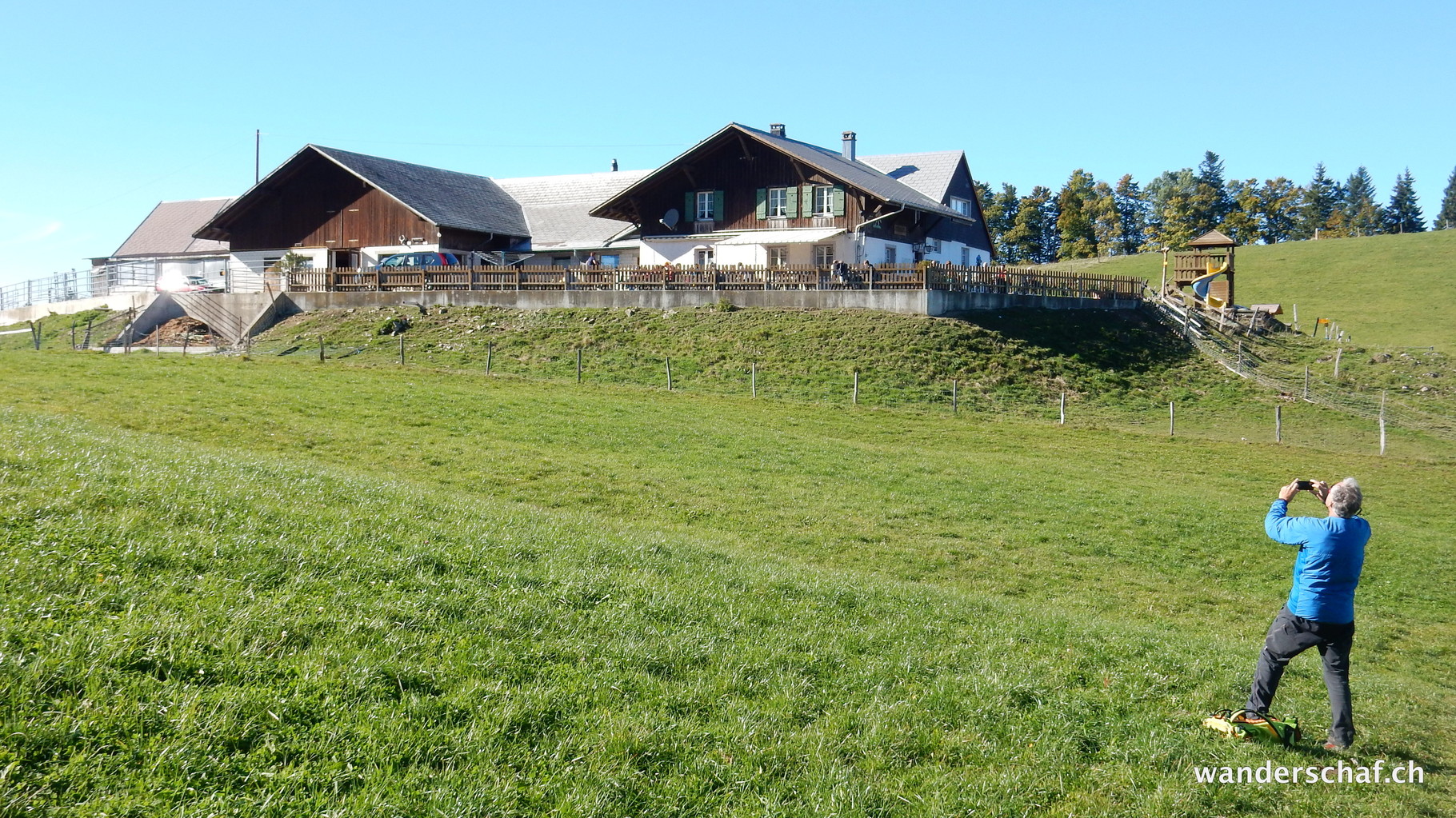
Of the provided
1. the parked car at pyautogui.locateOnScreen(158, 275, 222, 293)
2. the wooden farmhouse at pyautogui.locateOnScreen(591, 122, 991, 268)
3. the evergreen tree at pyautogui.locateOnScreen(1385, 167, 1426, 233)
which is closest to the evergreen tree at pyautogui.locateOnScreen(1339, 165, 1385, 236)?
the evergreen tree at pyautogui.locateOnScreen(1385, 167, 1426, 233)

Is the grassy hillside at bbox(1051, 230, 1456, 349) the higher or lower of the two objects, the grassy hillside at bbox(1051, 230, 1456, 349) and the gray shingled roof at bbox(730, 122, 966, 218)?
the lower

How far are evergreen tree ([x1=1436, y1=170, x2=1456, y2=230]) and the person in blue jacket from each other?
165012mm

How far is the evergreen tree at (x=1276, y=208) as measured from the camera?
104 m

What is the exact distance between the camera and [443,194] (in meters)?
54.8

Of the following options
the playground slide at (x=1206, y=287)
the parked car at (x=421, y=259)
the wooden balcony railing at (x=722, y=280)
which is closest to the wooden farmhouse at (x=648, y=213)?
the parked car at (x=421, y=259)

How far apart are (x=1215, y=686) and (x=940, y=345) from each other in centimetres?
2806

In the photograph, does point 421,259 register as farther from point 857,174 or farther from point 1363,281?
point 1363,281

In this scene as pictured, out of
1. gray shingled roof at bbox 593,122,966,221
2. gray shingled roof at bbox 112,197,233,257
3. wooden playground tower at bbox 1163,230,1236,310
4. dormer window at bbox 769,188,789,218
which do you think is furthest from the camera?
gray shingled roof at bbox 112,197,233,257

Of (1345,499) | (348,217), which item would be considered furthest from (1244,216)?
(1345,499)

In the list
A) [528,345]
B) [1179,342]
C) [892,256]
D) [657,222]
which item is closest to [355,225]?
[657,222]

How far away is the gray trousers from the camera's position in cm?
746

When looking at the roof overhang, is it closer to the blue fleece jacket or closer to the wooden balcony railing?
the wooden balcony railing

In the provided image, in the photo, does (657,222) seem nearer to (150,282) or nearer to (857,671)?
(150,282)

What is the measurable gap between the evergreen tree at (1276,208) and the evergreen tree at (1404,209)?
26.6 m
